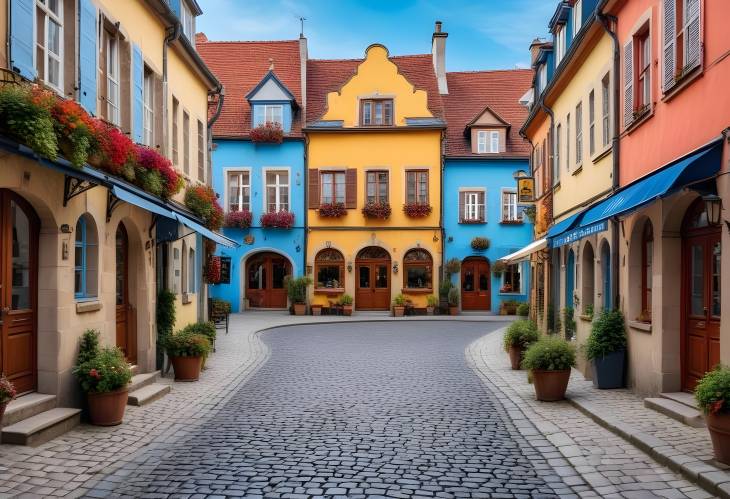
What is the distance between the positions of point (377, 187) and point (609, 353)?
21773mm

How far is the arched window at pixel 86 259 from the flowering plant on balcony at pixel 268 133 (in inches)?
877

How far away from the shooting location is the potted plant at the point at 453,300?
102 feet

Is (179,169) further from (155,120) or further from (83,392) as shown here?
(83,392)

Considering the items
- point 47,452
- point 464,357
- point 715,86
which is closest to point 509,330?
point 464,357

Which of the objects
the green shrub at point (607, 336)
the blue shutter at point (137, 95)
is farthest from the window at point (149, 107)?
the green shrub at point (607, 336)

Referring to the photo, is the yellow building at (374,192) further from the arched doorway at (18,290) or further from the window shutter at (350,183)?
the arched doorway at (18,290)

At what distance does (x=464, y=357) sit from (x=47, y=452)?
1065cm

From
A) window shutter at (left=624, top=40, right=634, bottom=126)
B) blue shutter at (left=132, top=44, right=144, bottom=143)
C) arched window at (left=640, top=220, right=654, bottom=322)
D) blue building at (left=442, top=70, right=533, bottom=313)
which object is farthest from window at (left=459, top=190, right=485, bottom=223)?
blue shutter at (left=132, top=44, right=144, bottom=143)

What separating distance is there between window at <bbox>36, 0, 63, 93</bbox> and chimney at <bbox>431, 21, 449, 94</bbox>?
91.2 feet

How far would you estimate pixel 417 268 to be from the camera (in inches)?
1261

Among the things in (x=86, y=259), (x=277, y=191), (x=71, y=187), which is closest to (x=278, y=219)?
(x=277, y=191)

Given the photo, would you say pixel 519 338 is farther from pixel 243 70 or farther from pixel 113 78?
pixel 243 70

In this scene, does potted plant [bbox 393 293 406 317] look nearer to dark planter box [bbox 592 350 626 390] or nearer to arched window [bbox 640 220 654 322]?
dark planter box [bbox 592 350 626 390]

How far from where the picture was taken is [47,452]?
6.92 meters
